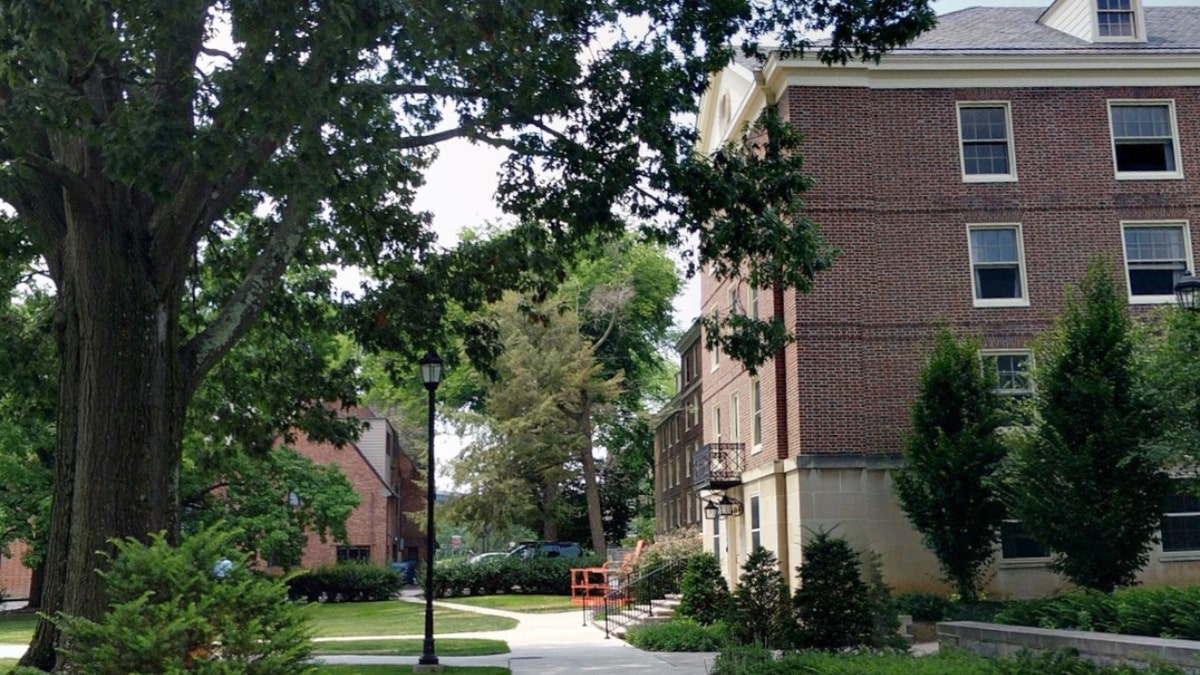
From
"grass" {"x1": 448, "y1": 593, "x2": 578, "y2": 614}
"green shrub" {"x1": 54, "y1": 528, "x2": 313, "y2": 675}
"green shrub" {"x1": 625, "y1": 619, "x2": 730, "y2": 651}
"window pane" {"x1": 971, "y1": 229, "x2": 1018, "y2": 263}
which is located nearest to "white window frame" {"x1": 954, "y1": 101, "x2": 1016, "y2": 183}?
"window pane" {"x1": 971, "y1": 229, "x2": 1018, "y2": 263}

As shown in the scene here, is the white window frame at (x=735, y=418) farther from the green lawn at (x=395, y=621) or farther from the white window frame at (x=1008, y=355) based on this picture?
the green lawn at (x=395, y=621)

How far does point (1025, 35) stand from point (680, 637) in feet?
52.0

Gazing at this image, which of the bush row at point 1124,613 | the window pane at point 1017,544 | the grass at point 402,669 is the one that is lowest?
the grass at point 402,669

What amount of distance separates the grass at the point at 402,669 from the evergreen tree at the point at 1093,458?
8248 millimetres

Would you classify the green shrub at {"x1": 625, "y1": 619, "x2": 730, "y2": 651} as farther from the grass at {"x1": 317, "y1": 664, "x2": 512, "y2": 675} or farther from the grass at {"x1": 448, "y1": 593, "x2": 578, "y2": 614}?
the grass at {"x1": 448, "y1": 593, "x2": 578, "y2": 614}

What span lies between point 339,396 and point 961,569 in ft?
36.3

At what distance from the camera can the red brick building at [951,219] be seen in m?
23.7

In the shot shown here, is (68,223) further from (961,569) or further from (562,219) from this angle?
(961,569)

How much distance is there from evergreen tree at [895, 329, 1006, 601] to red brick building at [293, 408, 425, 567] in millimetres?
26033

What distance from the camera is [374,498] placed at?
53.3 metres

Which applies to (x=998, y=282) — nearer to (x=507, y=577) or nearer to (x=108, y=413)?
(x=108, y=413)

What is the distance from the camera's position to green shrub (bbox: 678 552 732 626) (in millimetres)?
22703

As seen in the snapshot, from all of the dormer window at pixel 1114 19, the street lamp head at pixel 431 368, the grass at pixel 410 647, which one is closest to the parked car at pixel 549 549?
the grass at pixel 410 647

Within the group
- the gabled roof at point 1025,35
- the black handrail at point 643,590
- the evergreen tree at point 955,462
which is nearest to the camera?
the evergreen tree at point 955,462
